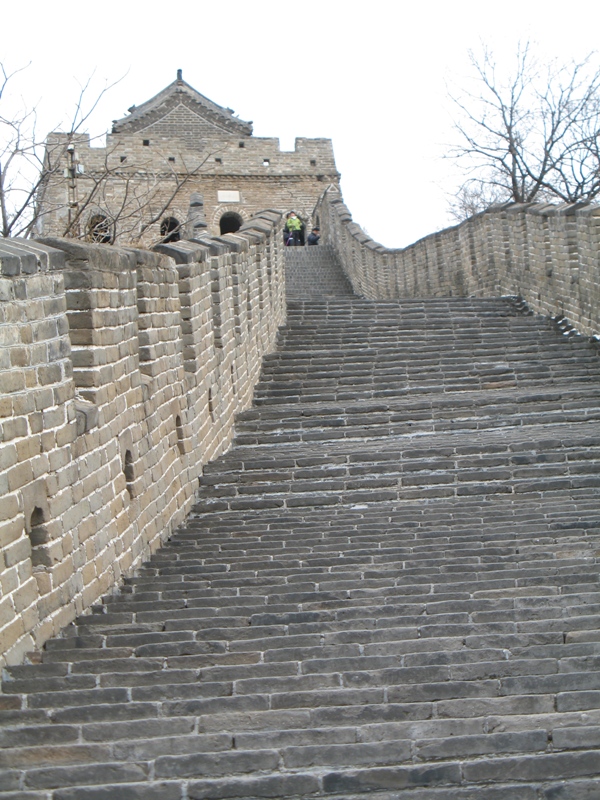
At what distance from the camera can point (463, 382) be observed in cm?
1211

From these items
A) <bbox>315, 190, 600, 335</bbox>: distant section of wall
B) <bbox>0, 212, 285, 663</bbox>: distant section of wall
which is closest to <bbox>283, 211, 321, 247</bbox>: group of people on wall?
<bbox>315, 190, 600, 335</bbox>: distant section of wall

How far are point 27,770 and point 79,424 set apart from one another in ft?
7.54

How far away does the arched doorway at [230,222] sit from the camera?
113 ft

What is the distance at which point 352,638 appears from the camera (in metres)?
5.35

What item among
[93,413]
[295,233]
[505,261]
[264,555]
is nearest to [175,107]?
[295,233]

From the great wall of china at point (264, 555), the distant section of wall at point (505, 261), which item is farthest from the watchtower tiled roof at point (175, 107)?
the great wall of china at point (264, 555)

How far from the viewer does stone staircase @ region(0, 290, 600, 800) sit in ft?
13.6

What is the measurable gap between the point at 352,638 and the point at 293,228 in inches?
956

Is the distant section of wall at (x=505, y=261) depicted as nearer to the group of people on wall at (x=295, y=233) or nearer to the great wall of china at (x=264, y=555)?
the great wall of china at (x=264, y=555)

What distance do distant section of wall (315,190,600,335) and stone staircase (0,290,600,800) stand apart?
3.12 metres

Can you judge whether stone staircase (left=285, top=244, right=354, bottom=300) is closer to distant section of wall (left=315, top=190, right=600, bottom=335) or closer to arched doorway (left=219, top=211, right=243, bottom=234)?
distant section of wall (left=315, top=190, right=600, bottom=335)

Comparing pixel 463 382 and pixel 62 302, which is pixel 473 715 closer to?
pixel 62 302

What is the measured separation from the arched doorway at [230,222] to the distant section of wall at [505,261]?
10.6 meters

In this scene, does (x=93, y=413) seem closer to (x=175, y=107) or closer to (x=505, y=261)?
(x=505, y=261)
